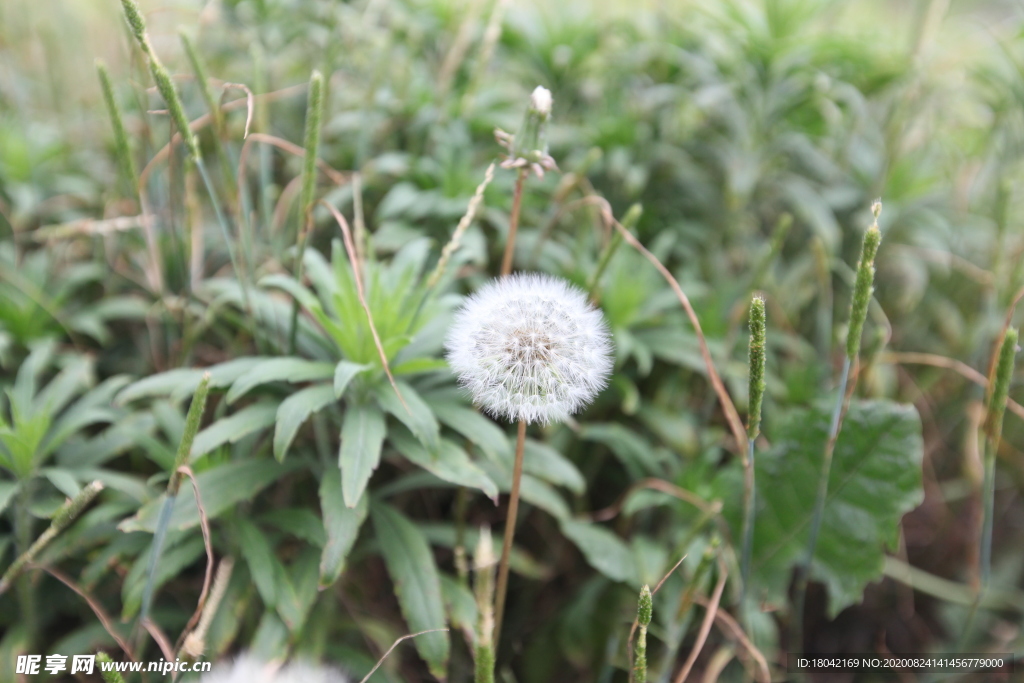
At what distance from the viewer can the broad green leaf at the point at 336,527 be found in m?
1.02

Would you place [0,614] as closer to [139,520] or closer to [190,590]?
[190,590]

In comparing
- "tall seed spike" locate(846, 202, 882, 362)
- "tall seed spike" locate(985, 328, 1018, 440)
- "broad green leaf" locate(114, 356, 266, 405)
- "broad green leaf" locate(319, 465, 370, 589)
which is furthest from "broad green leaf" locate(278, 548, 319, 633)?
"tall seed spike" locate(985, 328, 1018, 440)

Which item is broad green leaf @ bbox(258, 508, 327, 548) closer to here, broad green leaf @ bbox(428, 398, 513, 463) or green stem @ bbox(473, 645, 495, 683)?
broad green leaf @ bbox(428, 398, 513, 463)

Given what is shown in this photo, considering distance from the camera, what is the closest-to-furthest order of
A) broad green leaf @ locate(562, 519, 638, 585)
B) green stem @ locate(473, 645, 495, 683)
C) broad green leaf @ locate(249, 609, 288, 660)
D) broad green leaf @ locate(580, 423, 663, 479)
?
green stem @ locate(473, 645, 495, 683)
broad green leaf @ locate(249, 609, 288, 660)
broad green leaf @ locate(562, 519, 638, 585)
broad green leaf @ locate(580, 423, 663, 479)

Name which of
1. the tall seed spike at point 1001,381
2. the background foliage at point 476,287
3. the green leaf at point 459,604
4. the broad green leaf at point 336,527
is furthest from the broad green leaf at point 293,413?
the tall seed spike at point 1001,381

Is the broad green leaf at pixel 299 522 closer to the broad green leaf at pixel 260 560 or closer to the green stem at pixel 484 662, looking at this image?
the broad green leaf at pixel 260 560

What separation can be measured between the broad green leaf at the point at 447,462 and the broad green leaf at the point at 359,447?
0.06m

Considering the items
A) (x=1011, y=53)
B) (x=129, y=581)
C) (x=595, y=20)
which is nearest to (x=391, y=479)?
(x=129, y=581)

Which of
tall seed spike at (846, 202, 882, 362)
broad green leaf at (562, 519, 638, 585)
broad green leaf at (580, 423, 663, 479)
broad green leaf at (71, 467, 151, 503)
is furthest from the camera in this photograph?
broad green leaf at (580, 423, 663, 479)

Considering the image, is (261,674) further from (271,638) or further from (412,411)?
(412,411)

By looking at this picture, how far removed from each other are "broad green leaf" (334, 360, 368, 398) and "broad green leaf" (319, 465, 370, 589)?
18 cm

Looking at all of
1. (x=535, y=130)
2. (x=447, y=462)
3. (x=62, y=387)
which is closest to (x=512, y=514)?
(x=447, y=462)

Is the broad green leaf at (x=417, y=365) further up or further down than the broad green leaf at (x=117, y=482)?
further up

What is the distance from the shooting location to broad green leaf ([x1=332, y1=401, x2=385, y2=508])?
1004 mm
